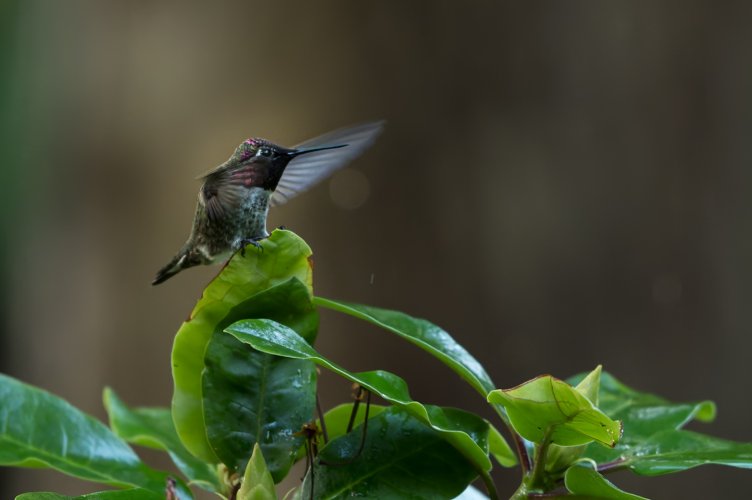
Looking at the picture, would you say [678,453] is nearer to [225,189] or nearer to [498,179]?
[225,189]

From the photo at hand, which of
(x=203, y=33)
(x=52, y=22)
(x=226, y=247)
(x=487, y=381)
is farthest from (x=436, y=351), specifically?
(x=52, y=22)

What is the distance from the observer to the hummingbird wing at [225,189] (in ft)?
2.94

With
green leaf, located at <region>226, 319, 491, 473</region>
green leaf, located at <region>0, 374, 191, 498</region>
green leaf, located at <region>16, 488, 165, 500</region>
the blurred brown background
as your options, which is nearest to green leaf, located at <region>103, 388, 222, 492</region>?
green leaf, located at <region>0, 374, 191, 498</region>

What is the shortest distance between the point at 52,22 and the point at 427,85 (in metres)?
2.53

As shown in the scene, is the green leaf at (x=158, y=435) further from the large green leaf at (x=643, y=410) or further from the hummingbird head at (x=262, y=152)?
the large green leaf at (x=643, y=410)

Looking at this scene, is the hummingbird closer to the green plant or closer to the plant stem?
the green plant

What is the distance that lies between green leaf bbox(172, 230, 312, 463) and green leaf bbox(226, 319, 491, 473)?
8cm

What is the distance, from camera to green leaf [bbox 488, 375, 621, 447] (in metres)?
0.58

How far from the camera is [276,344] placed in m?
0.59

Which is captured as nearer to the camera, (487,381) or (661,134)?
(487,381)

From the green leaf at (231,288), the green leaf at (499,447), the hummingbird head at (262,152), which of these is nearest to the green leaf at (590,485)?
the green leaf at (499,447)

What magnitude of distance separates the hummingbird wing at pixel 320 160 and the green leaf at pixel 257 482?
21.5 inches

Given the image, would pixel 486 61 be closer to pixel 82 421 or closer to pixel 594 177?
pixel 594 177

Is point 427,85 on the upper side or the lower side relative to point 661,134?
upper
